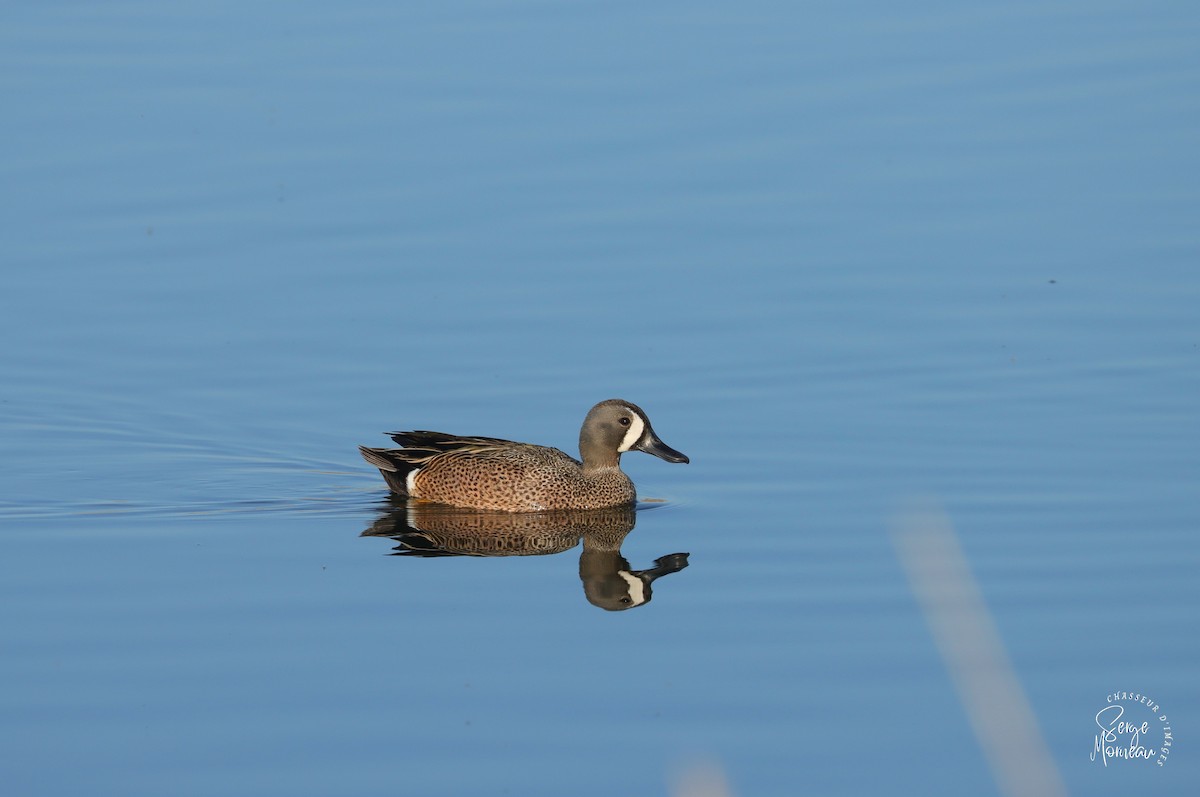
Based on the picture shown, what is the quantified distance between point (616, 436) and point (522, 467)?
627 mm

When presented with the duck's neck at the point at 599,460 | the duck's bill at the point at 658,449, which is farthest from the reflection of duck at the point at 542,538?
the duck's bill at the point at 658,449

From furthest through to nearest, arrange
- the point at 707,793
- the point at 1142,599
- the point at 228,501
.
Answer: the point at 228,501, the point at 1142,599, the point at 707,793

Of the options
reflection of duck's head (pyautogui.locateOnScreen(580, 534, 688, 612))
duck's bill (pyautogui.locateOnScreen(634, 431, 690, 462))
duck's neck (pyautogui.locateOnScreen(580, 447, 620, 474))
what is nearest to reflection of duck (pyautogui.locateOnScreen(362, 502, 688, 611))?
reflection of duck's head (pyautogui.locateOnScreen(580, 534, 688, 612))

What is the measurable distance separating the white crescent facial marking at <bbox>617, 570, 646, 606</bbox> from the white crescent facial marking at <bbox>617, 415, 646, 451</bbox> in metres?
1.73

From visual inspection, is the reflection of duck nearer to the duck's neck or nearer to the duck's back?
the duck's back

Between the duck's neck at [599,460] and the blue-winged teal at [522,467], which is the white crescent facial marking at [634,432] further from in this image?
the duck's neck at [599,460]

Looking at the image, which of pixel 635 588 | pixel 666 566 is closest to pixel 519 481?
pixel 666 566

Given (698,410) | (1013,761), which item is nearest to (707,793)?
(1013,761)

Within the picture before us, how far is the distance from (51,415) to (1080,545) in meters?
6.70

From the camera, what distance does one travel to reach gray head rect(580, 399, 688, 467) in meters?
11.1

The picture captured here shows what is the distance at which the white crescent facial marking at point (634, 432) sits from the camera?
438 inches

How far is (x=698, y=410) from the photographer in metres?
11.9

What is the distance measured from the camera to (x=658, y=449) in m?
11.1

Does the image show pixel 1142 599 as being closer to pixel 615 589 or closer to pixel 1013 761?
pixel 615 589
